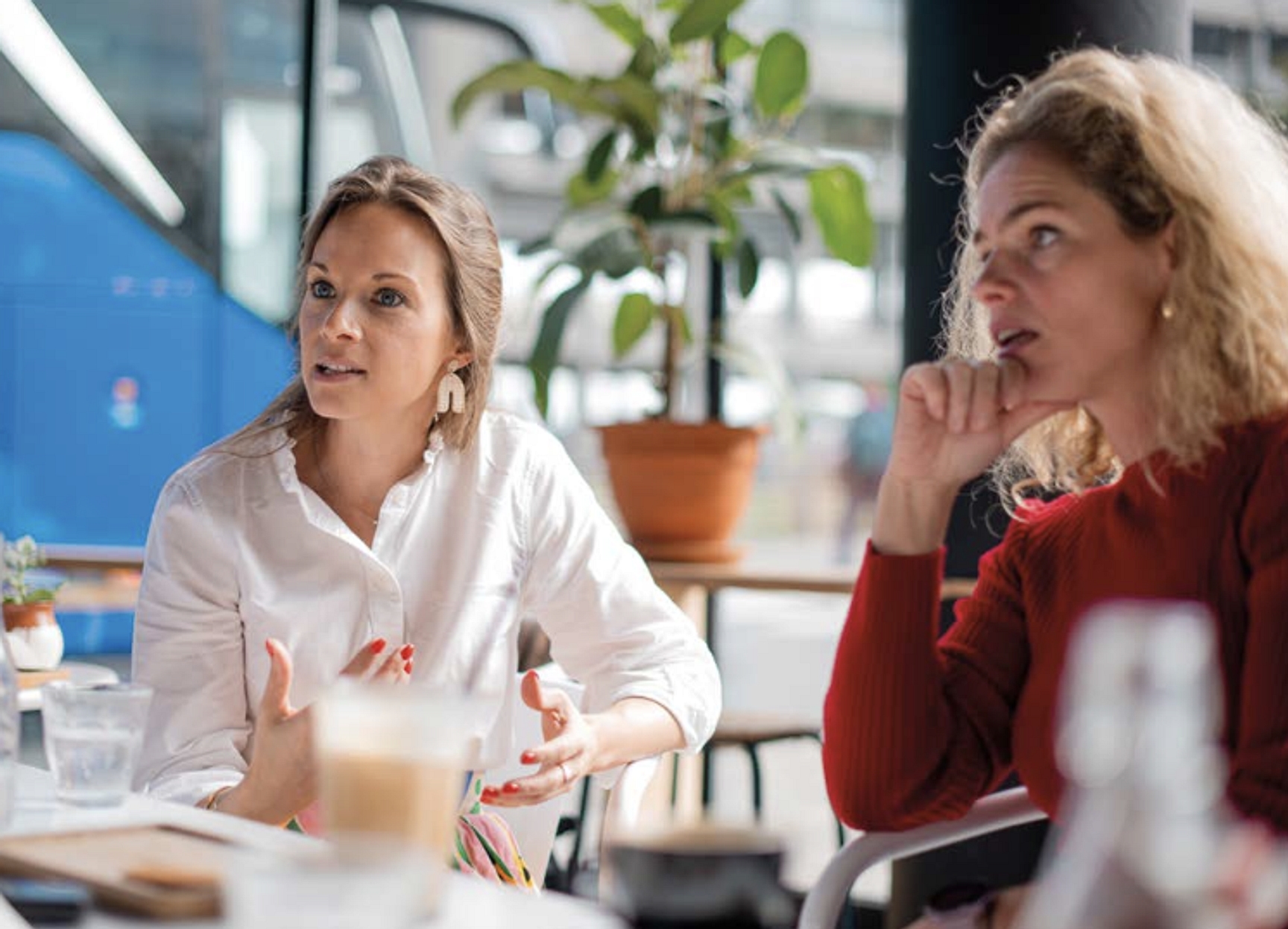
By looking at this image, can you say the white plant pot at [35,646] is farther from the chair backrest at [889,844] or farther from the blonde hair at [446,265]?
the chair backrest at [889,844]

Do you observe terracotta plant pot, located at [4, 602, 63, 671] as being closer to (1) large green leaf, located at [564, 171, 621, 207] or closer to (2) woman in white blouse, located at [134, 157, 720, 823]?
(2) woman in white blouse, located at [134, 157, 720, 823]

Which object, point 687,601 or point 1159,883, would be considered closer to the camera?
point 1159,883

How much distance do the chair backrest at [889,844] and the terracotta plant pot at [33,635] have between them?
140 centimetres

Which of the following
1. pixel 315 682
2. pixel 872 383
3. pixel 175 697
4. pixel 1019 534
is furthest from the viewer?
pixel 872 383

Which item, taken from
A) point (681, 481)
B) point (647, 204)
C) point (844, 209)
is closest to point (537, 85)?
point (647, 204)

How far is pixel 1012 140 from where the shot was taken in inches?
57.6

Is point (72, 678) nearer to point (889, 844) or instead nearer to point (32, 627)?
point (32, 627)

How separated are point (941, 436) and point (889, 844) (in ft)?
1.25

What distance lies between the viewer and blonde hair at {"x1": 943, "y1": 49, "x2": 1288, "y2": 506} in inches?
52.9

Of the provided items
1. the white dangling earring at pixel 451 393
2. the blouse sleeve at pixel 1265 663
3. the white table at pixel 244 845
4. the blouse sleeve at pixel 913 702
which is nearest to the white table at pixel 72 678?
the white dangling earring at pixel 451 393

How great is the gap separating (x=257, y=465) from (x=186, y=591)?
0.19 metres

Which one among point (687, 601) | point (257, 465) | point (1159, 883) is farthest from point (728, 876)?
point (687, 601)

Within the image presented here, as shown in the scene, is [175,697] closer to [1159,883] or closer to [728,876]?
[728,876]

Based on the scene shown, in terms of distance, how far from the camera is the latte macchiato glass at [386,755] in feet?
2.55
